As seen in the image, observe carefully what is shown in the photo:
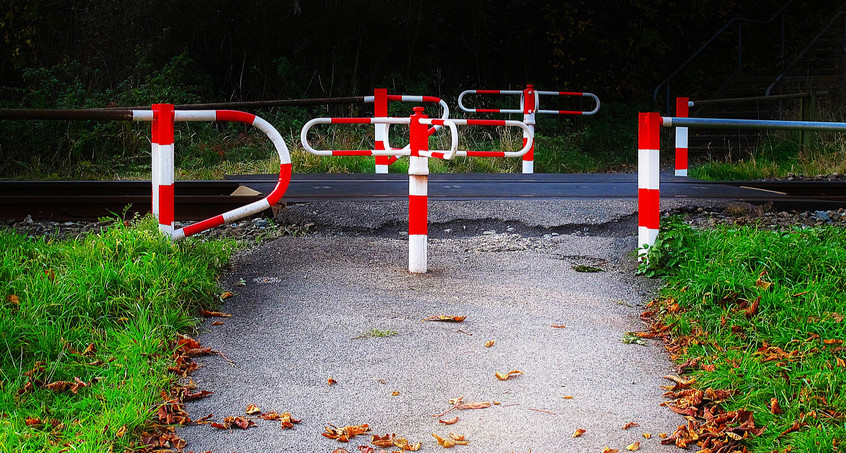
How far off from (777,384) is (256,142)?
1348 centimetres

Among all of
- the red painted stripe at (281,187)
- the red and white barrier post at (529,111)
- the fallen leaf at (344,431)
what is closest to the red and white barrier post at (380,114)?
the red and white barrier post at (529,111)

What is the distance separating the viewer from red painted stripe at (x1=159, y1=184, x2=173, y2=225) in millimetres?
5289

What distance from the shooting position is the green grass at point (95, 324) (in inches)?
134

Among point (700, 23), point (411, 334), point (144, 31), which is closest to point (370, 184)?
point (411, 334)

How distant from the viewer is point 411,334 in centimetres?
442

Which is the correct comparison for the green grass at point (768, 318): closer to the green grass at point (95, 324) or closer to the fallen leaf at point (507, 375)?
the fallen leaf at point (507, 375)

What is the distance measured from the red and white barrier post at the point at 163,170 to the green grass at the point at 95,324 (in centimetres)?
11

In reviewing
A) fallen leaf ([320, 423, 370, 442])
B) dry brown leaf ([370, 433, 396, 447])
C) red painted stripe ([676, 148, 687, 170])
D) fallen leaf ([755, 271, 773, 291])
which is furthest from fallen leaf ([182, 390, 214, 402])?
red painted stripe ([676, 148, 687, 170])

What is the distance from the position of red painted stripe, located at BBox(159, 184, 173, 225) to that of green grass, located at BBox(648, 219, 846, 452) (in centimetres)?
295

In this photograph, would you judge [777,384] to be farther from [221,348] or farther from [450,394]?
[221,348]

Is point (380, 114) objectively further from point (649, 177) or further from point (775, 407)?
point (775, 407)

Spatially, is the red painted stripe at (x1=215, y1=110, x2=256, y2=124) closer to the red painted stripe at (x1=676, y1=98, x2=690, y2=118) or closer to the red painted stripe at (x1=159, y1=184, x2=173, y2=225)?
the red painted stripe at (x1=159, y1=184, x2=173, y2=225)

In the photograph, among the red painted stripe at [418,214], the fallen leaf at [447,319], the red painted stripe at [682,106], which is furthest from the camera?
the red painted stripe at [682,106]

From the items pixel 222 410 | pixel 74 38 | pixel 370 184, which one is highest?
pixel 74 38
